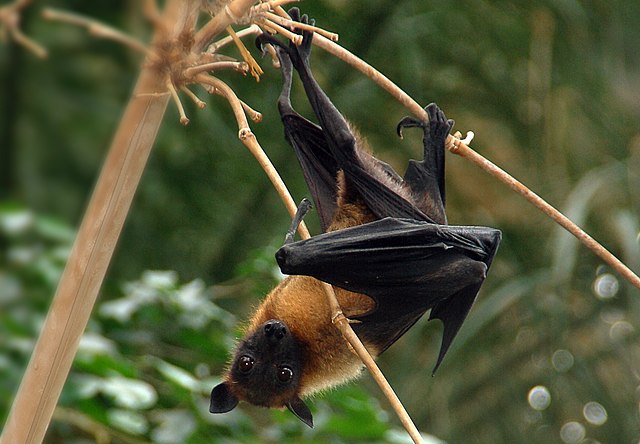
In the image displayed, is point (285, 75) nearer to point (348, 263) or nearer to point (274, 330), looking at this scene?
point (348, 263)

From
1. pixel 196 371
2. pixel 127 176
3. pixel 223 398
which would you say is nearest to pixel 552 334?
pixel 196 371

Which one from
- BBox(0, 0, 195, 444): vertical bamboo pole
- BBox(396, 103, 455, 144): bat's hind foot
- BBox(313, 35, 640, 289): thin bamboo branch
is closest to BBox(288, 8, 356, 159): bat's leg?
BBox(396, 103, 455, 144): bat's hind foot

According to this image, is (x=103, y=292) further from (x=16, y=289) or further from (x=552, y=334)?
(x=552, y=334)

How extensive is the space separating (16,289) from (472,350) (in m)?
2.67

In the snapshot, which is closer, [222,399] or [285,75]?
[285,75]

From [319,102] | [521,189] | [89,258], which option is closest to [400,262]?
[319,102]

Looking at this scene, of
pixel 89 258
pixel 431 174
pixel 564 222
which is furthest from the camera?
pixel 431 174

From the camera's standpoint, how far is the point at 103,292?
3.53m

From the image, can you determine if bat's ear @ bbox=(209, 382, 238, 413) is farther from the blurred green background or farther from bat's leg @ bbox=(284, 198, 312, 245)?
the blurred green background

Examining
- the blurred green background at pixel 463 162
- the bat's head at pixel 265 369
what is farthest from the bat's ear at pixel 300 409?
the blurred green background at pixel 463 162

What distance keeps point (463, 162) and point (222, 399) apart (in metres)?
3.26

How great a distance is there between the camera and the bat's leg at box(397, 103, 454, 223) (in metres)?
2.45

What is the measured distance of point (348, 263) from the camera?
2295mm

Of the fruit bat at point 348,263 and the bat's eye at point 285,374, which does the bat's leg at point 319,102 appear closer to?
the fruit bat at point 348,263
